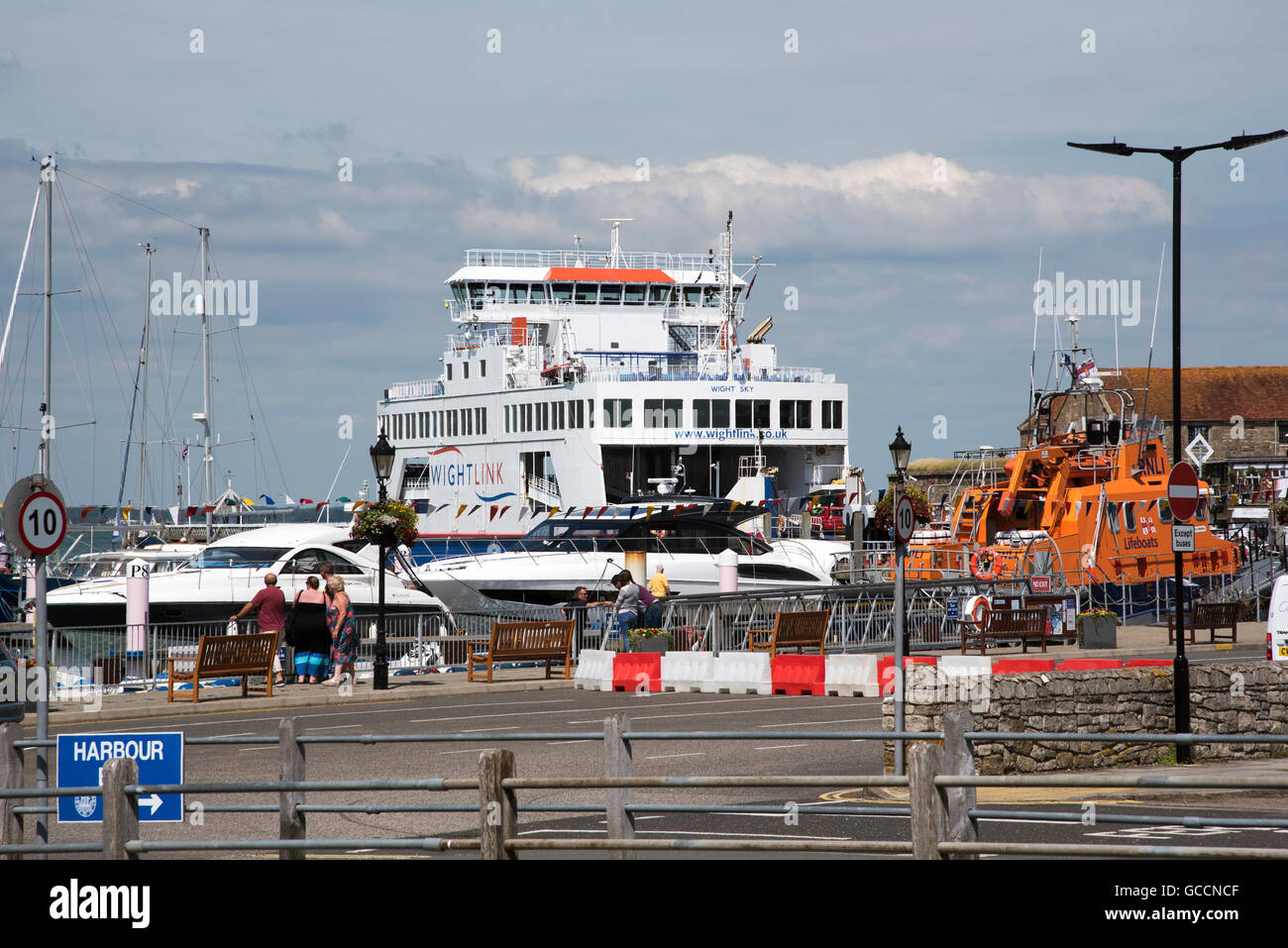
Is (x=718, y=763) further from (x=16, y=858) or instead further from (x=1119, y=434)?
(x=1119, y=434)

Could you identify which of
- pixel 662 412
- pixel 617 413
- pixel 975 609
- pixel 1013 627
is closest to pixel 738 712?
pixel 1013 627

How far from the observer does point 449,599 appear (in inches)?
1352

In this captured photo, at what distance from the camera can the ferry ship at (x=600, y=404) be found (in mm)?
54469

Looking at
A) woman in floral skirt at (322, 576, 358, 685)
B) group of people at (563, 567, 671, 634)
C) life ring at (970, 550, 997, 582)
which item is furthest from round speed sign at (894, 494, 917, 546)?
life ring at (970, 550, 997, 582)

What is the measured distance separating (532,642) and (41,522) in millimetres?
13063

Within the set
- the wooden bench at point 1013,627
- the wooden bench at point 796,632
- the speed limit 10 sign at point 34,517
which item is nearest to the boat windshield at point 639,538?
the wooden bench at point 1013,627

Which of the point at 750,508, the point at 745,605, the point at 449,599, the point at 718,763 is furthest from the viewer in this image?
the point at 750,508

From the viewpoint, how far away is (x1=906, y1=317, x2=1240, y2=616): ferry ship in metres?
34.8

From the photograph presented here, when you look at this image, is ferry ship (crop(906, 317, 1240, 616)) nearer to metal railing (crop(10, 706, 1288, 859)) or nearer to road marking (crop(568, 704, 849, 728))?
road marking (crop(568, 704, 849, 728))

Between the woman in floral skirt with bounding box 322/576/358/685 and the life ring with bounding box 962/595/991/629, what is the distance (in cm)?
1133

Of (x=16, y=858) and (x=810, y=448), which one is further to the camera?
(x=810, y=448)

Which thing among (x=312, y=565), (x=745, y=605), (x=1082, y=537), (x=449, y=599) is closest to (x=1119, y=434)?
(x=1082, y=537)

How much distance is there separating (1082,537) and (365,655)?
621 inches
